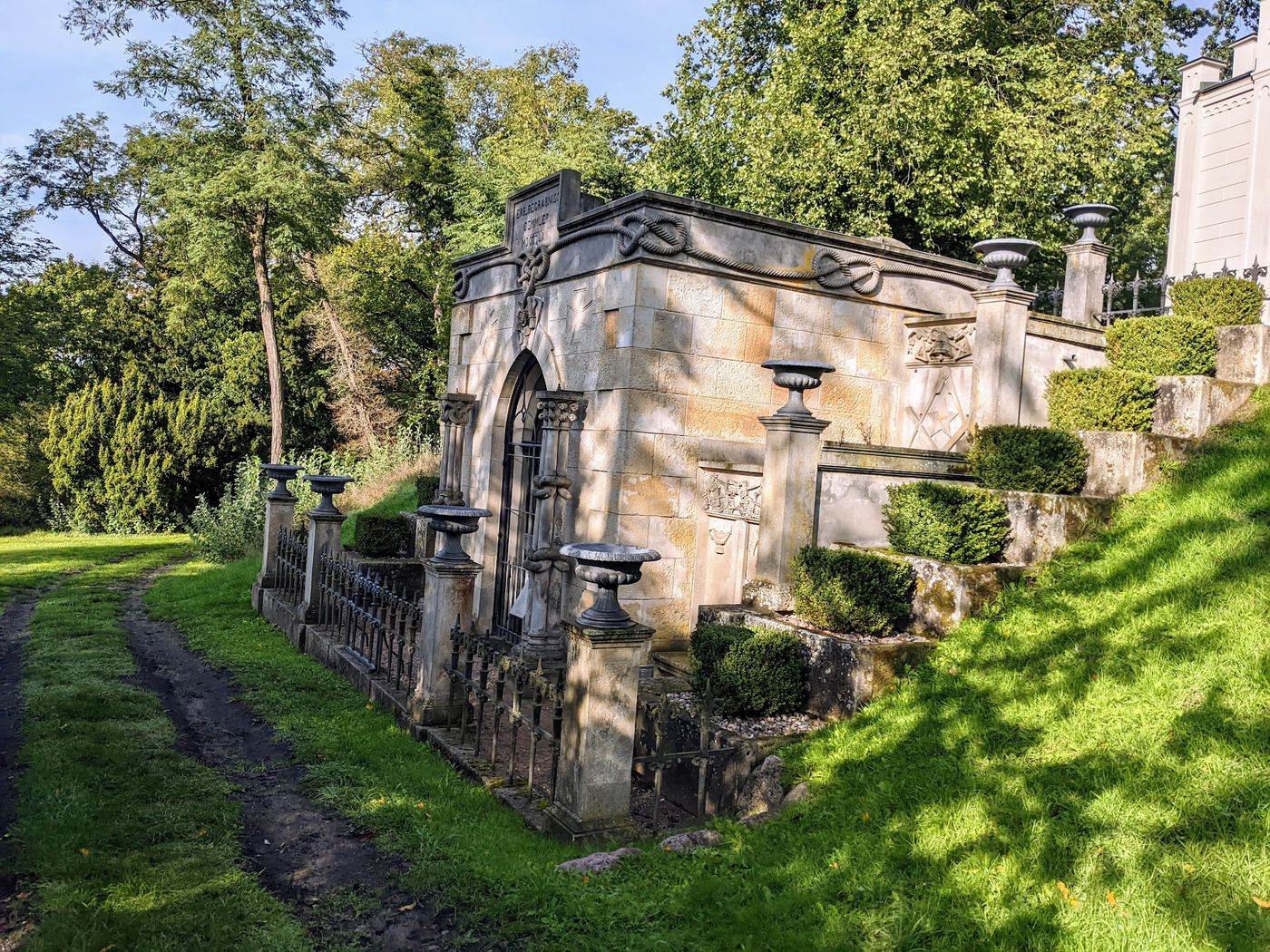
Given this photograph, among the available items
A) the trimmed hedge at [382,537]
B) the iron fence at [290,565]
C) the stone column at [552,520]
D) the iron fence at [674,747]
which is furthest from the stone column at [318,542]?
the iron fence at [674,747]

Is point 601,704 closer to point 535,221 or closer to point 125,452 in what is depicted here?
point 535,221

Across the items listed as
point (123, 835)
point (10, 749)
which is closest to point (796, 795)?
point (123, 835)

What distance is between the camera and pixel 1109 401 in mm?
8125

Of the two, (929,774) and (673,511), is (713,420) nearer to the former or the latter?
(673,511)

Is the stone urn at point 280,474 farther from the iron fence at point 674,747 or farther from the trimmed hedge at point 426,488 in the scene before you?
the iron fence at point 674,747

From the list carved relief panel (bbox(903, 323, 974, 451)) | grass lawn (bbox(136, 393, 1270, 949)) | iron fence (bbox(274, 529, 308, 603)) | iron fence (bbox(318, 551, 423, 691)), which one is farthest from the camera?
iron fence (bbox(274, 529, 308, 603))

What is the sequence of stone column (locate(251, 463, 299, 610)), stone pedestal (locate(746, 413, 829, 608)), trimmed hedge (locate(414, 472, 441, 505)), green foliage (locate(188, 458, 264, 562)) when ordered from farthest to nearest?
green foliage (locate(188, 458, 264, 562)) → trimmed hedge (locate(414, 472, 441, 505)) → stone column (locate(251, 463, 299, 610)) → stone pedestal (locate(746, 413, 829, 608))

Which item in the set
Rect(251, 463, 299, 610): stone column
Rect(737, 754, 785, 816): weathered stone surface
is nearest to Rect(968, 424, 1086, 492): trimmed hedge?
Rect(737, 754, 785, 816): weathered stone surface

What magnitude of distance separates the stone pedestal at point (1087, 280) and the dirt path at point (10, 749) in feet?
33.6

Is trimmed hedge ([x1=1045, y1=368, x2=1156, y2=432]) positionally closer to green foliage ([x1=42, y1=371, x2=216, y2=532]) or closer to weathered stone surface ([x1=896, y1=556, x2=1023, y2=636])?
weathered stone surface ([x1=896, y1=556, x2=1023, y2=636])

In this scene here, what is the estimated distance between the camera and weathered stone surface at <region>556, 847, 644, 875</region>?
453 cm

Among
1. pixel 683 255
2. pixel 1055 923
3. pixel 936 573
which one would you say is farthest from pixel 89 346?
pixel 1055 923

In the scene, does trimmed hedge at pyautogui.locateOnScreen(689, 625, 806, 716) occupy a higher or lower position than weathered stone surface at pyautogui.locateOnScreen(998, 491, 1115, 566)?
lower

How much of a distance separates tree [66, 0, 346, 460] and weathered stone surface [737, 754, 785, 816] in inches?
761
